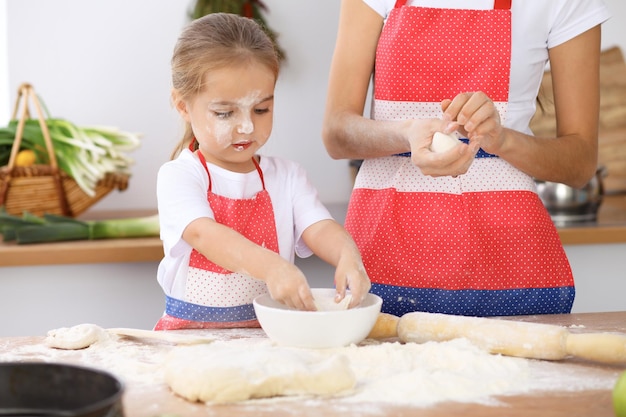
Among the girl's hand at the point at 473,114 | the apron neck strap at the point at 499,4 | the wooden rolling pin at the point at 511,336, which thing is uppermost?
the apron neck strap at the point at 499,4

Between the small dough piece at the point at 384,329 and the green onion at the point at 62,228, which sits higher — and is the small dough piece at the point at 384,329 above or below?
above

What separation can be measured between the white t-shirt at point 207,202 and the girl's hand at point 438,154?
251 mm

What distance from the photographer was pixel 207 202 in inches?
55.0

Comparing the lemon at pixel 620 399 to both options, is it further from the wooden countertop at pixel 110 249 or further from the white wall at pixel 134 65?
the white wall at pixel 134 65

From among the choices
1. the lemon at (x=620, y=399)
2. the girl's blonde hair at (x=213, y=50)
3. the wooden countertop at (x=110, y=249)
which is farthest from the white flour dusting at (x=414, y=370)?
the wooden countertop at (x=110, y=249)

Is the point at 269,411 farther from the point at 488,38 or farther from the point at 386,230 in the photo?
the point at 488,38

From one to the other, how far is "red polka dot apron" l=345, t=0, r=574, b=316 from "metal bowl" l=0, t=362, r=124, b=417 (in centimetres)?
86

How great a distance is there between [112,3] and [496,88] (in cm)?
175

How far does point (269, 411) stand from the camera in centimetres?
93

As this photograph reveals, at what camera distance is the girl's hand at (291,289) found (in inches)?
46.6

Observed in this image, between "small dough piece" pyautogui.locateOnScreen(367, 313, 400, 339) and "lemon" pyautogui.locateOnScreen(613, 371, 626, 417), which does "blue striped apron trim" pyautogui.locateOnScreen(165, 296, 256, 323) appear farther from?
"lemon" pyautogui.locateOnScreen(613, 371, 626, 417)

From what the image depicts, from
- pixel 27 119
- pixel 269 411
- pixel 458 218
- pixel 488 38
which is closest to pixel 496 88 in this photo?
pixel 488 38

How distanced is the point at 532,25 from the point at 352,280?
2.07 ft

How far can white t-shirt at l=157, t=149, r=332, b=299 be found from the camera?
136cm
